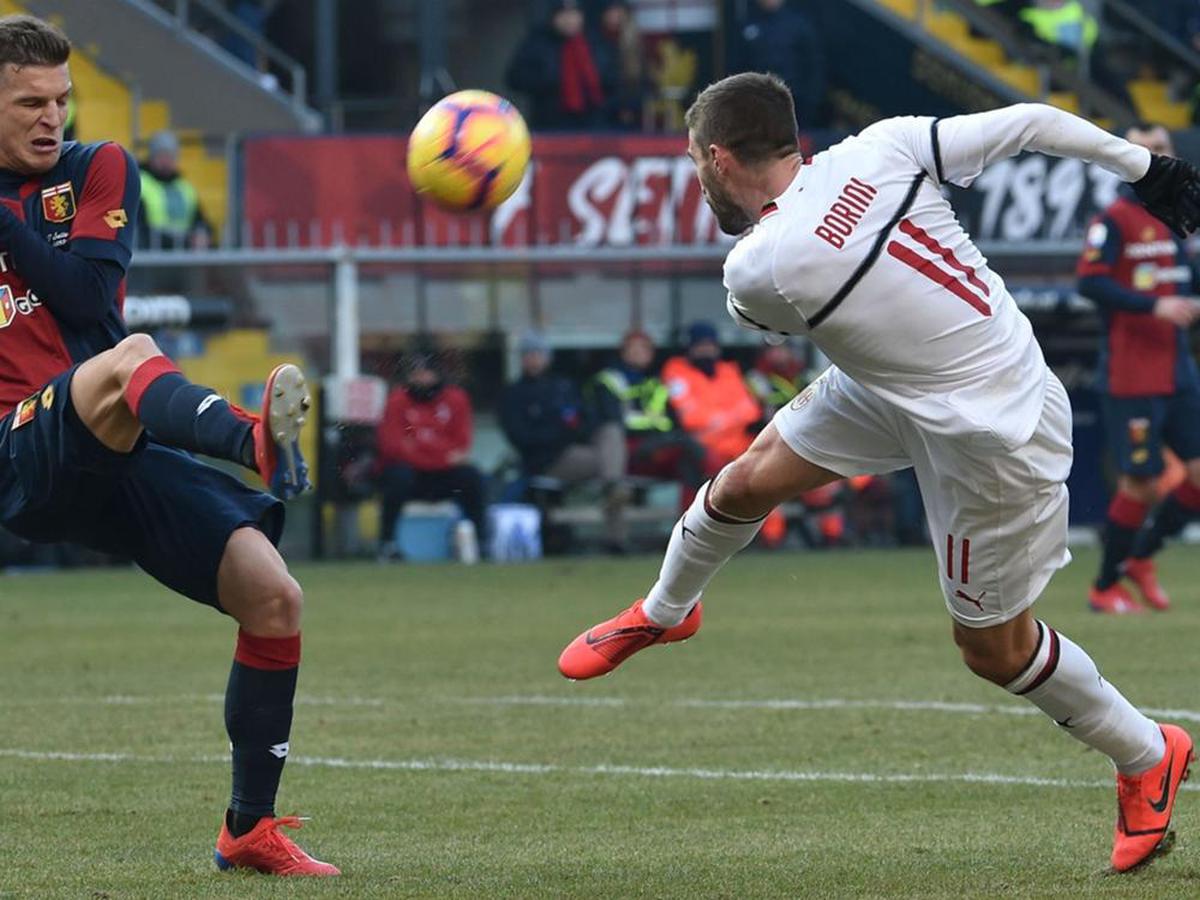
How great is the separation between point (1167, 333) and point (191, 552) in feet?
27.0

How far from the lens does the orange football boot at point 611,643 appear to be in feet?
21.2

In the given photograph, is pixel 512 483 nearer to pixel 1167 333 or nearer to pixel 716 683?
pixel 1167 333

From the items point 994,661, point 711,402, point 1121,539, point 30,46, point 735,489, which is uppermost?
point 30,46

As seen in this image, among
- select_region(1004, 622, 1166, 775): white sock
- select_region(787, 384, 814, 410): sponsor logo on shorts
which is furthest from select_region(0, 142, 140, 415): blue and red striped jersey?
select_region(1004, 622, 1166, 775): white sock

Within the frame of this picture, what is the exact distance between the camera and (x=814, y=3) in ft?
74.8

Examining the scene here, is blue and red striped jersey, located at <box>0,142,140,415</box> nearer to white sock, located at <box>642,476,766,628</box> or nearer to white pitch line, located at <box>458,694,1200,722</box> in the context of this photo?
white sock, located at <box>642,476,766,628</box>

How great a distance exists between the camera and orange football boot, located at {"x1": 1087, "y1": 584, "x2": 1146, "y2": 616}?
1266 centimetres

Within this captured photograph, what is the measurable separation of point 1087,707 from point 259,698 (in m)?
2.04

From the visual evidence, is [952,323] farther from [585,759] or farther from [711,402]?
[711,402]

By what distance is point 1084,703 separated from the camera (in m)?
5.70


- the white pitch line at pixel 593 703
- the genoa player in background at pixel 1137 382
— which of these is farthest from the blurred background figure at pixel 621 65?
the white pitch line at pixel 593 703

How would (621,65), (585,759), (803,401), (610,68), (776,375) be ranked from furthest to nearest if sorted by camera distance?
(621,65) → (610,68) → (776,375) → (585,759) → (803,401)

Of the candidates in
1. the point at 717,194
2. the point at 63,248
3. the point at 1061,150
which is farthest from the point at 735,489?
the point at 63,248

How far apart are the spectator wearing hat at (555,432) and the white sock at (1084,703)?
11964mm
